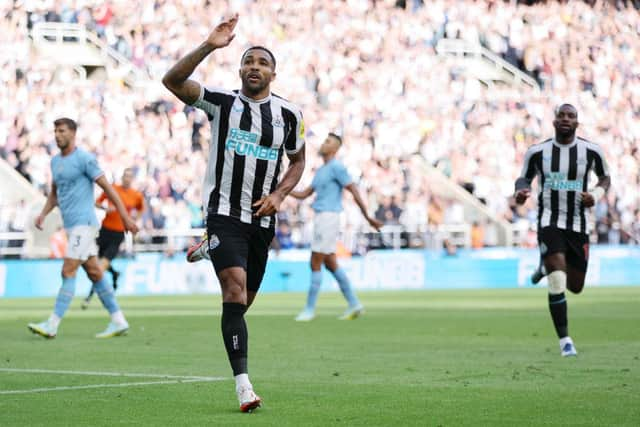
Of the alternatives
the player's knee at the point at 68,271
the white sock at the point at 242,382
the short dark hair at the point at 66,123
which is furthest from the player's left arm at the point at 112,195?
the white sock at the point at 242,382

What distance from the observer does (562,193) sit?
12539 mm

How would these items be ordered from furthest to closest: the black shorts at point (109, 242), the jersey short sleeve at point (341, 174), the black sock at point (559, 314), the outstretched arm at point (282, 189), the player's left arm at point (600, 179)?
the black shorts at point (109, 242)
the jersey short sleeve at point (341, 174)
the player's left arm at point (600, 179)
the black sock at point (559, 314)
the outstretched arm at point (282, 189)

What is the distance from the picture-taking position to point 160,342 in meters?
14.0

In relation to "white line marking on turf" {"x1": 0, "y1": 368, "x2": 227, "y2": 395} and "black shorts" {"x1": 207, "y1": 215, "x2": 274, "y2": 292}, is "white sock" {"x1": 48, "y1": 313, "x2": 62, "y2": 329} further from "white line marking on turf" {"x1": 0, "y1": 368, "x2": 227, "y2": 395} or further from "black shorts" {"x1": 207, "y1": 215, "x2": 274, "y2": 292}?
"black shorts" {"x1": 207, "y1": 215, "x2": 274, "y2": 292}

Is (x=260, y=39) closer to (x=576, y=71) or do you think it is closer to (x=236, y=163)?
(x=576, y=71)

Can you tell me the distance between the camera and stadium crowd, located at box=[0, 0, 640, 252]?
3353cm

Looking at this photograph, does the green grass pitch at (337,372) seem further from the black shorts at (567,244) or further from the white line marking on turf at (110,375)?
the black shorts at (567,244)

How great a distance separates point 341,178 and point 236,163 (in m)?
9.89

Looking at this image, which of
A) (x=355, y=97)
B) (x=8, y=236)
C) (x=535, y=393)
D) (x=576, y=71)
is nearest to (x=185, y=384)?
(x=535, y=393)

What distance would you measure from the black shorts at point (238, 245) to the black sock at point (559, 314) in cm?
454

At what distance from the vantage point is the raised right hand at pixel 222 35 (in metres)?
7.58

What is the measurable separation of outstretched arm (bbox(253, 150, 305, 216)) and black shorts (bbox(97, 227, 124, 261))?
12939mm

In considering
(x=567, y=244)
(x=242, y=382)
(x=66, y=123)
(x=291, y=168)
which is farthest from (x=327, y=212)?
(x=242, y=382)

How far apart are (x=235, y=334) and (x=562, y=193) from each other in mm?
5456
